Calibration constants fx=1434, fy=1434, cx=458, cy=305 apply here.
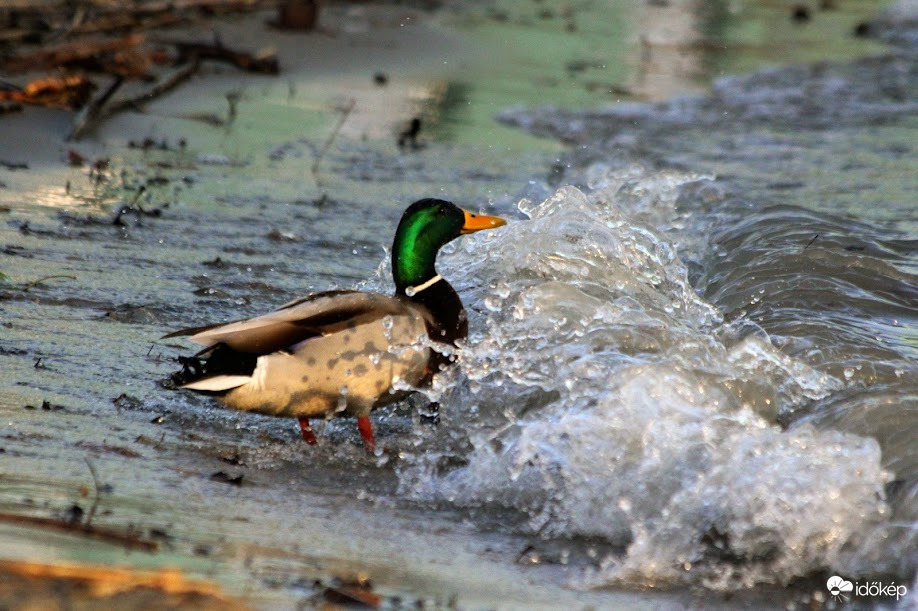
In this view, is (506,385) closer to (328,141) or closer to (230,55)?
(328,141)

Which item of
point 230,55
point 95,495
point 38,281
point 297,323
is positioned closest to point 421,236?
point 297,323

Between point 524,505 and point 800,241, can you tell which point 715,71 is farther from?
point 524,505

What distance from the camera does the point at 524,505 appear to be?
3799 mm

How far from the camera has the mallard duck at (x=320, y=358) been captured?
402 cm

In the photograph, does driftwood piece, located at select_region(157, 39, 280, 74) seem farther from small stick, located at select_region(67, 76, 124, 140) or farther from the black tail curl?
the black tail curl

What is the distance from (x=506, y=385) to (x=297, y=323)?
0.81 metres

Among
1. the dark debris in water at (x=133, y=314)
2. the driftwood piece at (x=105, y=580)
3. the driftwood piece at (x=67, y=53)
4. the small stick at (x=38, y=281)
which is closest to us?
the driftwood piece at (x=105, y=580)

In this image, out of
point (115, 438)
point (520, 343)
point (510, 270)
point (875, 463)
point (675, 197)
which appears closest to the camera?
point (875, 463)

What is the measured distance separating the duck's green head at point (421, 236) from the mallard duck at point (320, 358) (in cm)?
27

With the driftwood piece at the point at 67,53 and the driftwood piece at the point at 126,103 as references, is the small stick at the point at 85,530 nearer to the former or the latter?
the driftwood piece at the point at 126,103

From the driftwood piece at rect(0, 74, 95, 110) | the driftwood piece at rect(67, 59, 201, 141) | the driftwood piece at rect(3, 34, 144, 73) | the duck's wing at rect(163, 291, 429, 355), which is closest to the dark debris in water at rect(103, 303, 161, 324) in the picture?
the duck's wing at rect(163, 291, 429, 355)

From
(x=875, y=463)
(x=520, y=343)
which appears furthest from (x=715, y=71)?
(x=875, y=463)

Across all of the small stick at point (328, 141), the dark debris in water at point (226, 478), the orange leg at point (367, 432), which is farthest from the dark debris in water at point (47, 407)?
the small stick at point (328, 141)

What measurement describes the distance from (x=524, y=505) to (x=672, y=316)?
1699 millimetres
